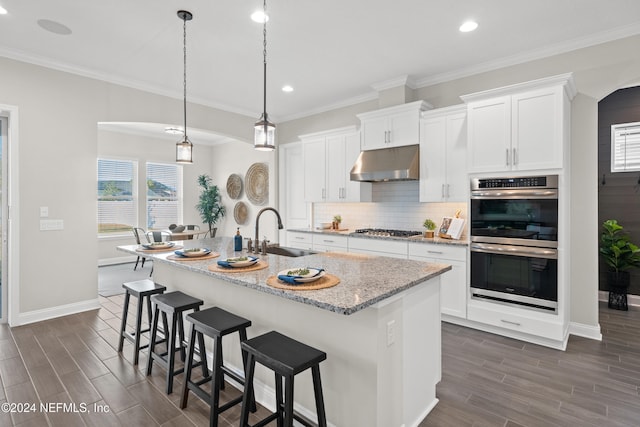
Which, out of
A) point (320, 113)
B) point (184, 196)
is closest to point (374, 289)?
point (320, 113)

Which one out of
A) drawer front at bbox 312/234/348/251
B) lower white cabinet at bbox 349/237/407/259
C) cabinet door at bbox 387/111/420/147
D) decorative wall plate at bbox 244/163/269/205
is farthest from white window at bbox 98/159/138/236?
cabinet door at bbox 387/111/420/147

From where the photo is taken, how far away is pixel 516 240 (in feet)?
11.0

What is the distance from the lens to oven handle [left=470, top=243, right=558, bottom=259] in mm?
3166

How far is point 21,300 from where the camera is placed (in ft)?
12.5

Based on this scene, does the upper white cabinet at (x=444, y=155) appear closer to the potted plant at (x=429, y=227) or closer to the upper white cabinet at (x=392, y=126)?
the upper white cabinet at (x=392, y=126)

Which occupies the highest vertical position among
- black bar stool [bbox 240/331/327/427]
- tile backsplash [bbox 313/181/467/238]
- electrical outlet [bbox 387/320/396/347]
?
tile backsplash [bbox 313/181/467/238]

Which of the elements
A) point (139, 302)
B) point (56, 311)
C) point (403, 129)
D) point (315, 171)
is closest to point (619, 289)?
point (403, 129)

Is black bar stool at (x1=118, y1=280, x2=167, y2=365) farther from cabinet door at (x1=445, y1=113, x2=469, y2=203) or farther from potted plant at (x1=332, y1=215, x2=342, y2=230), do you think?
cabinet door at (x1=445, y1=113, x2=469, y2=203)

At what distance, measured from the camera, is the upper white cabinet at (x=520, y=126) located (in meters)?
3.12

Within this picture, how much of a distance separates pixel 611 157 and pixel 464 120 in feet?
7.83

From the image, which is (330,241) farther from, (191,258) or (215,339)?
(215,339)

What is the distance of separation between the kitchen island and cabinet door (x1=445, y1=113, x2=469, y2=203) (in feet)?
6.03

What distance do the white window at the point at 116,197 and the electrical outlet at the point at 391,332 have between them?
7.47 m

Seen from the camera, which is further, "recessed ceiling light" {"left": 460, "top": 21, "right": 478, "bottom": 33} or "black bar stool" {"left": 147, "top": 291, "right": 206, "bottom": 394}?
"recessed ceiling light" {"left": 460, "top": 21, "right": 478, "bottom": 33}
